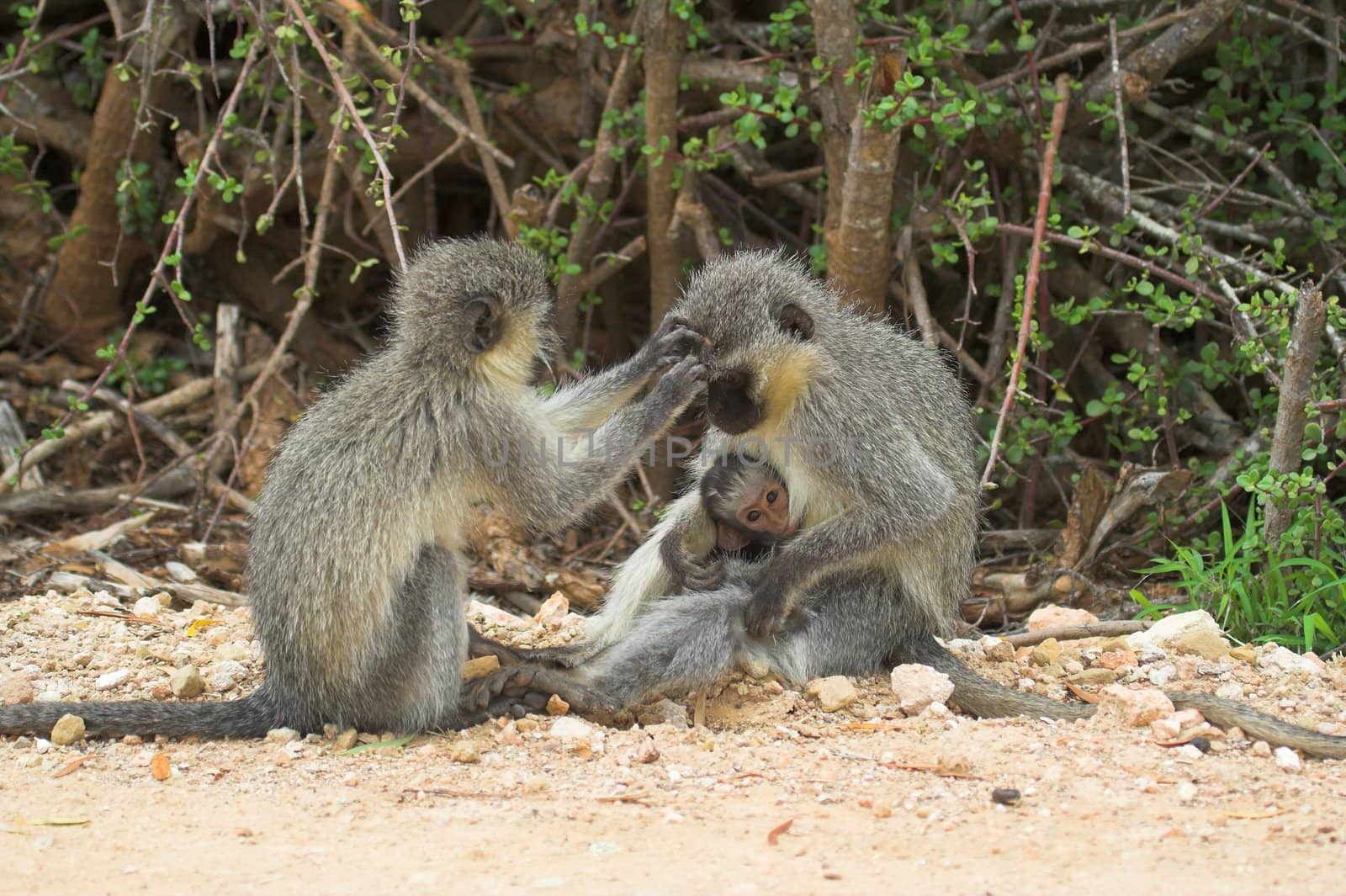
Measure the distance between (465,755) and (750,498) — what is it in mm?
1556

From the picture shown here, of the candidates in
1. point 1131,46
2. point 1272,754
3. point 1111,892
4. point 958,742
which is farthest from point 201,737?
point 1131,46

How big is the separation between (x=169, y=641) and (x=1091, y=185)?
15.4 feet

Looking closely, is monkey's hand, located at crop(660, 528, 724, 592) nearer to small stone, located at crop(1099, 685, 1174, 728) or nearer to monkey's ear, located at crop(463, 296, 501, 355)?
monkey's ear, located at crop(463, 296, 501, 355)

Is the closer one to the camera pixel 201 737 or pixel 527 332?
pixel 201 737

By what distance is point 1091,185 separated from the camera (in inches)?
262

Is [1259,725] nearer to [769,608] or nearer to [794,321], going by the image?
[769,608]

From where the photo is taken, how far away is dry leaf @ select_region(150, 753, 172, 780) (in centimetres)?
407

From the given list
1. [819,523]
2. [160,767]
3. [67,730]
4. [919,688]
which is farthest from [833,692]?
[67,730]

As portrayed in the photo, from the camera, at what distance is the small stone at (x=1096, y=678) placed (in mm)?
4934

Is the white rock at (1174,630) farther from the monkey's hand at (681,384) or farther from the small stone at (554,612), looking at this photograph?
the small stone at (554,612)

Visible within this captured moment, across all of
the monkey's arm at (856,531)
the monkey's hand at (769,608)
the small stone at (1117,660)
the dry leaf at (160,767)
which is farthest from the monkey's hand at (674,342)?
the dry leaf at (160,767)

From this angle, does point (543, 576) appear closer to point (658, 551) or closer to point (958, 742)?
point (658, 551)

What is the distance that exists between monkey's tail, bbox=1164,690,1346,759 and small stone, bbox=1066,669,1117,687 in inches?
15.7

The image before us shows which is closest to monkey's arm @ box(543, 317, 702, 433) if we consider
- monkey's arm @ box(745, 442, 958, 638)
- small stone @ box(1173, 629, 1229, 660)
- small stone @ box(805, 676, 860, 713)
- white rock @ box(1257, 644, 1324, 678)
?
monkey's arm @ box(745, 442, 958, 638)
